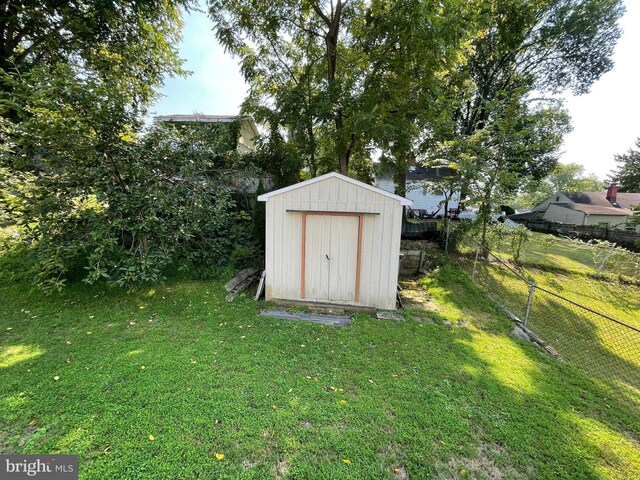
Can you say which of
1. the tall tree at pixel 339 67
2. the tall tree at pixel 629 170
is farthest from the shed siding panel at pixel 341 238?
the tall tree at pixel 629 170

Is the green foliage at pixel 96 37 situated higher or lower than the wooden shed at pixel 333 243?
higher

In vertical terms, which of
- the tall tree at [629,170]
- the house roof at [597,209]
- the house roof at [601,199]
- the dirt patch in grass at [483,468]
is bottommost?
the dirt patch in grass at [483,468]

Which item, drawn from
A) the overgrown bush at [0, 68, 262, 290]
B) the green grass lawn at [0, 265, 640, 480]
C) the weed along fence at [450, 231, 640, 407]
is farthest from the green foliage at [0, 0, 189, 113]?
the weed along fence at [450, 231, 640, 407]

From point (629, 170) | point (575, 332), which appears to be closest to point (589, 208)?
point (629, 170)

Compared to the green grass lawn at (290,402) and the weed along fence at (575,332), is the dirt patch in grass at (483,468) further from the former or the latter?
the weed along fence at (575,332)

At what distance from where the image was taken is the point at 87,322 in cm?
413

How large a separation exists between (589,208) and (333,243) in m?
28.3

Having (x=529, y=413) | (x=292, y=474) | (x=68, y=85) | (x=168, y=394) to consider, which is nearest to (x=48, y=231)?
(x=68, y=85)

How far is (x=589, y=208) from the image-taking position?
22203 mm

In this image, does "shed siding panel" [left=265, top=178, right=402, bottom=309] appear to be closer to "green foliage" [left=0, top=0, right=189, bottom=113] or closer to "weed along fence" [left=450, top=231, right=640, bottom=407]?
"weed along fence" [left=450, top=231, right=640, bottom=407]

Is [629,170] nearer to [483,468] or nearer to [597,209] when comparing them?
[597,209]

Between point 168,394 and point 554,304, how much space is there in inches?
328

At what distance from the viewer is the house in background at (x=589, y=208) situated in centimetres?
2144

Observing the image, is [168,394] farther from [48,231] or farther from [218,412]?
[48,231]
